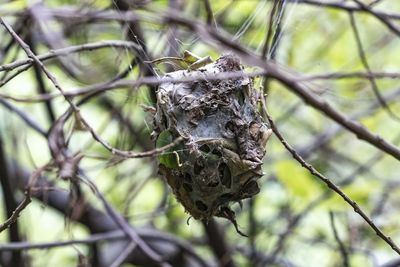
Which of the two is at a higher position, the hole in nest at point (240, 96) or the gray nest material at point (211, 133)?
the hole in nest at point (240, 96)

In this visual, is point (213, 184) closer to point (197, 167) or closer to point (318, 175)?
point (197, 167)

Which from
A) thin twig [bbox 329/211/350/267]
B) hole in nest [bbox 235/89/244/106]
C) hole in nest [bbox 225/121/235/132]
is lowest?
hole in nest [bbox 225/121/235/132]

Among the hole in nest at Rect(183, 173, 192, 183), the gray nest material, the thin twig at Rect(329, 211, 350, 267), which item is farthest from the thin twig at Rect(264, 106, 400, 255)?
the thin twig at Rect(329, 211, 350, 267)

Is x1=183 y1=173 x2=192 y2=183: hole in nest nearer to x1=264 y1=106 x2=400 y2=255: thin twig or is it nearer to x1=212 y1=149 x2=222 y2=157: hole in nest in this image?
x1=212 y1=149 x2=222 y2=157: hole in nest

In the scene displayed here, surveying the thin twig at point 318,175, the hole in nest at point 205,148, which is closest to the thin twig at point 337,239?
the thin twig at point 318,175

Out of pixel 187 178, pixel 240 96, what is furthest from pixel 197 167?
pixel 240 96

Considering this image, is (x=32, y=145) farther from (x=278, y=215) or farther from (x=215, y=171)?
(x=215, y=171)

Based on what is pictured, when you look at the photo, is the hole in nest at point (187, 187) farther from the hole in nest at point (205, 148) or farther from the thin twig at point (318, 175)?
the thin twig at point (318, 175)

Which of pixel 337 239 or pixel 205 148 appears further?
pixel 337 239
